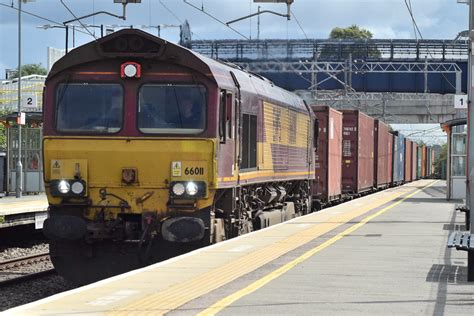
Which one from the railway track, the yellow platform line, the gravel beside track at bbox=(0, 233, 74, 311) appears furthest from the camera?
the railway track

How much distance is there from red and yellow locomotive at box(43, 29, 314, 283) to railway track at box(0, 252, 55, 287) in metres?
1.91

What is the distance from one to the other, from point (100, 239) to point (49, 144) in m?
1.65

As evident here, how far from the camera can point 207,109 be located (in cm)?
1202

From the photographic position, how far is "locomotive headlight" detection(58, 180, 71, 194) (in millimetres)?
12062

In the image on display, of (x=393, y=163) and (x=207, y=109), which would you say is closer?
(x=207, y=109)

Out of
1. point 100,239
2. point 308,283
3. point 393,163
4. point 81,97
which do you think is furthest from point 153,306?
point 393,163

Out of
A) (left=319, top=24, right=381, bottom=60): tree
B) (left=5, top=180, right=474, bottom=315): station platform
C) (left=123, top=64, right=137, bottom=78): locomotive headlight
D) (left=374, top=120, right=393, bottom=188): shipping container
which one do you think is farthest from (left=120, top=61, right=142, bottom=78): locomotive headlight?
(left=319, top=24, right=381, bottom=60): tree

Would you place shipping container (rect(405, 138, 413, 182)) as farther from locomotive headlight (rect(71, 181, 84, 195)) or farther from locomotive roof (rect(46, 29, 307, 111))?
locomotive headlight (rect(71, 181, 84, 195))

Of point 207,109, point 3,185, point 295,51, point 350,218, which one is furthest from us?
point 295,51

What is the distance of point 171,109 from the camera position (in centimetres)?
1213

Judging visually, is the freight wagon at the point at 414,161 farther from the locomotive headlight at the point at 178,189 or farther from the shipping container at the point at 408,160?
the locomotive headlight at the point at 178,189

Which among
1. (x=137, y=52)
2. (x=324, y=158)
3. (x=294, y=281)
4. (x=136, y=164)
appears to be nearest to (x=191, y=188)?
(x=136, y=164)

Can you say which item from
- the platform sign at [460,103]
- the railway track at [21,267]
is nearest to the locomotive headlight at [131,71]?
the railway track at [21,267]

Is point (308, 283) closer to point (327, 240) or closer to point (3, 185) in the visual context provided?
point (327, 240)
